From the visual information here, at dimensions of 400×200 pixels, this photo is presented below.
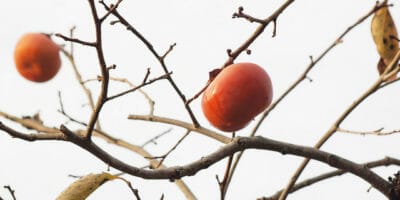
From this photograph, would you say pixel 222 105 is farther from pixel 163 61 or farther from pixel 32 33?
pixel 32 33

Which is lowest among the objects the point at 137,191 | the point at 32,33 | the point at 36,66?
the point at 137,191

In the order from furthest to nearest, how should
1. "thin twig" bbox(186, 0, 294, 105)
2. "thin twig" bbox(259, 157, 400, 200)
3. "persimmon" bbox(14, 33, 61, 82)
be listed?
1. "persimmon" bbox(14, 33, 61, 82)
2. "thin twig" bbox(259, 157, 400, 200)
3. "thin twig" bbox(186, 0, 294, 105)

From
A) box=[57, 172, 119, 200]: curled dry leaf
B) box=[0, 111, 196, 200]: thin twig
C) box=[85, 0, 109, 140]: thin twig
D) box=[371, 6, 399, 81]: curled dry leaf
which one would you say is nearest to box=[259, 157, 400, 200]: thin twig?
box=[371, 6, 399, 81]: curled dry leaf

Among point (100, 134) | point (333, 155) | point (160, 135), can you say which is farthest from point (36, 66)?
point (333, 155)

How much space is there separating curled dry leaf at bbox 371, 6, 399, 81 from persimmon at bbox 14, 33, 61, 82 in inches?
66.5

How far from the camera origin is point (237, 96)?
4.27 ft

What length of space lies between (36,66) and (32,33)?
0.62ft

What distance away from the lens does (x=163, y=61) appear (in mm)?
1369

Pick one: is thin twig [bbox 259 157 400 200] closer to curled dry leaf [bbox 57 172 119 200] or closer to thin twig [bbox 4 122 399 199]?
thin twig [bbox 4 122 399 199]

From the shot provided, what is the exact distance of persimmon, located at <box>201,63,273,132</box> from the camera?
1.30m

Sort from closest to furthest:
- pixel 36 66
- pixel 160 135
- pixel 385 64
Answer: pixel 385 64 < pixel 160 135 < pixel 36 66

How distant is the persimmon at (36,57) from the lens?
264 cm

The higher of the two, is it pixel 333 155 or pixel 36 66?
pixel 36 66

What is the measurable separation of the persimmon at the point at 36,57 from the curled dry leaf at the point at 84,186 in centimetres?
161
